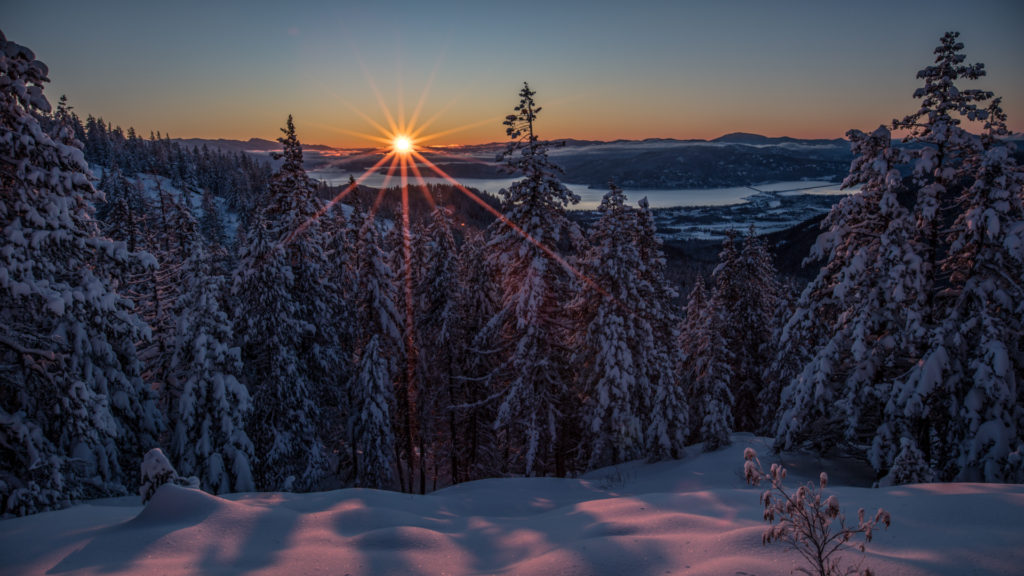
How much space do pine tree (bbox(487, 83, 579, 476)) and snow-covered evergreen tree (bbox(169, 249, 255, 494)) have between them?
885cm

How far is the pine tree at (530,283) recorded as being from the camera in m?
17.2

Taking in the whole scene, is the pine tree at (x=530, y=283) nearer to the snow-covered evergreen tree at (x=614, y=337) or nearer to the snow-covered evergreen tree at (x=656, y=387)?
the snow-covered evergreen tree at (x=614, y=337)

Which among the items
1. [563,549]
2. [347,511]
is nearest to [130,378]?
[347,511]

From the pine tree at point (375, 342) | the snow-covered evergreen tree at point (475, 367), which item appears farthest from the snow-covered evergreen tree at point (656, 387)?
the pine tree at point (375, 342)

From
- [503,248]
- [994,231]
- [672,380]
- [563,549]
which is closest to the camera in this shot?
[563,549]

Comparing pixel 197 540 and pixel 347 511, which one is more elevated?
pixel 197 540

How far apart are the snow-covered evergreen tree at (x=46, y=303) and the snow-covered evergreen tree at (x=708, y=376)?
19568 millimetres

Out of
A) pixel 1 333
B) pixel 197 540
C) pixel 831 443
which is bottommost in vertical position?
pixel 831 443

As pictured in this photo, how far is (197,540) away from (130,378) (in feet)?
35.1

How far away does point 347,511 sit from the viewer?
7.28m

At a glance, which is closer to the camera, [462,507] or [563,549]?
[563,549]

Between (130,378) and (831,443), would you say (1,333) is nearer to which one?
(130,378)

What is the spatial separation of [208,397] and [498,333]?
10.3m

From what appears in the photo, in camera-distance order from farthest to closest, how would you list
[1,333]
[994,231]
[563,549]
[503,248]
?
1. [503,248]
2. [994,231]
3. [1,333]
4. [563,549]
